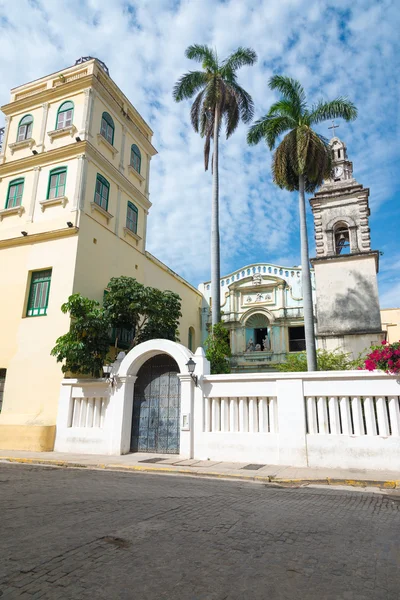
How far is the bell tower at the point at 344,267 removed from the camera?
62.2 feet

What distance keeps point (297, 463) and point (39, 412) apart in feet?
29.7

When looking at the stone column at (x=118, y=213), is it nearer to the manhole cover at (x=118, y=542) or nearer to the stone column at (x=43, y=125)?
the stone column at (x=43, y=125)

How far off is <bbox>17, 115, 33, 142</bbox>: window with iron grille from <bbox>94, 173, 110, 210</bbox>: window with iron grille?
4330 millimetres

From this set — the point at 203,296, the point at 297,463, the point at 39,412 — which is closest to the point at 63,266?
the point at 39,412

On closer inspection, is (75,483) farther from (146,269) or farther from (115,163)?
(115,163)

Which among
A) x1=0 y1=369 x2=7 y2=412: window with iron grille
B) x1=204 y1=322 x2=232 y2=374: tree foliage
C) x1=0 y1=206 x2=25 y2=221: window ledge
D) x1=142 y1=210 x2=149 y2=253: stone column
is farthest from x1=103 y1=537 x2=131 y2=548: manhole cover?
x1=142 y1=210 x2=149 y2=253: stone column

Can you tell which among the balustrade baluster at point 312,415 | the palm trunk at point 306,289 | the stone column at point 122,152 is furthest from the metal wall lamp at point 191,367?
the stone column at point 122,152

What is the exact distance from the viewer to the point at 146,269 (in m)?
20.8

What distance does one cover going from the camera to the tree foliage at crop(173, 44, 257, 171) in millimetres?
19094

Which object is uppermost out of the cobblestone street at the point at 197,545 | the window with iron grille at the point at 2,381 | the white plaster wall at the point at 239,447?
the window with iron grille at the point at 2,381

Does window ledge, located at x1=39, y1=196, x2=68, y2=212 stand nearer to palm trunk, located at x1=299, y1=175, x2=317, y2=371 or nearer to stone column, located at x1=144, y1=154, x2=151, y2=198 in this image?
stone column, located at x1=144, y1=154, x2=151, y2=198

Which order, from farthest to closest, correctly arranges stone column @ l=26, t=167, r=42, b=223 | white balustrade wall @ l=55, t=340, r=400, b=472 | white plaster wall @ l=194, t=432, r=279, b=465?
1. stone column @ l=26, t=167, r=42, b=223
2. white plaster wall @ l=194, t=432, r=279, b=465
3. white balustrade wall @ l=55, t=340, r=400, b=472

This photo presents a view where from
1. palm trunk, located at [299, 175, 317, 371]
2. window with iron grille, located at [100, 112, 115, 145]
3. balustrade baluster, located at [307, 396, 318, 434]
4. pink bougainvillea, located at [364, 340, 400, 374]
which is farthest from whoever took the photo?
window with iron grille, located at [100, 112, 115, 145]

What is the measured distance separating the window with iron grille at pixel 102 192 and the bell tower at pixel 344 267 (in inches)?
408
